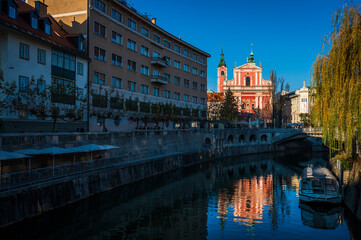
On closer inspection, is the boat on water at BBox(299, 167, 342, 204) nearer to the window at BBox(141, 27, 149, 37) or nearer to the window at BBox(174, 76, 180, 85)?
the window at BBox(141, 27, 149, 37)

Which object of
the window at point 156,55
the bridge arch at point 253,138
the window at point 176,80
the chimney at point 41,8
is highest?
the chimney at point 41,8

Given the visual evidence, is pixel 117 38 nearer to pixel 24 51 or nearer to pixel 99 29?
pixel 99 29

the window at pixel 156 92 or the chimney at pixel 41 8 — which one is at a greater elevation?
the chimney at pixel 41 8

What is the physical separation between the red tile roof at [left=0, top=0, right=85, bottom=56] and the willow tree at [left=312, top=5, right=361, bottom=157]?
2758cm

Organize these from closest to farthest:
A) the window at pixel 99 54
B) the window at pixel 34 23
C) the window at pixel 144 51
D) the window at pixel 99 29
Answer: the window at pixel 34 23 < the window at pixel 99 29 < the window at pixel 99 54 < the window at pixel 144 51

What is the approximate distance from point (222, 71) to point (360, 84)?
12825cm

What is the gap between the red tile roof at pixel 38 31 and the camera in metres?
29.7

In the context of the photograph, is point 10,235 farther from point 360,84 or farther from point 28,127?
point 360,84

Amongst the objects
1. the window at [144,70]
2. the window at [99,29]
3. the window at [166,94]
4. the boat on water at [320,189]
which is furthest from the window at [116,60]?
the boat on water at [320,189]

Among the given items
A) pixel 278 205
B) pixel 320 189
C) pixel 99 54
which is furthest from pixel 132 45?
pixel 320 189

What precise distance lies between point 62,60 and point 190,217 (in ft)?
81.2

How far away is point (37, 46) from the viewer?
33.2m

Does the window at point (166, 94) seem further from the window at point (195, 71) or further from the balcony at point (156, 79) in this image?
the window at point (195, 71)

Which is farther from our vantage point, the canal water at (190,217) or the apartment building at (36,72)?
the apartment building at (36,72)
